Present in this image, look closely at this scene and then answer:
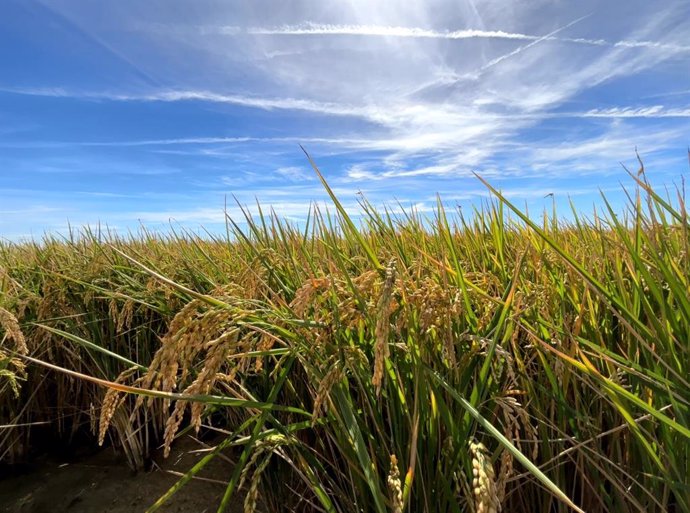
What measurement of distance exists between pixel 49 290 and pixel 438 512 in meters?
2.84

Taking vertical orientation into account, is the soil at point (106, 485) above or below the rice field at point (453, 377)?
below

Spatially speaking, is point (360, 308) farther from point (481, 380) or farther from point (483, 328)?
point (483, 328)

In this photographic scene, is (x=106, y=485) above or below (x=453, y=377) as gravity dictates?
below

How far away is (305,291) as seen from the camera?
1.06m

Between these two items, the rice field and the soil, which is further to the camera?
the soil

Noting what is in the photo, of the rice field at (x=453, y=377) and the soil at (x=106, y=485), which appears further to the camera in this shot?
the soil at (x=106, y=485)

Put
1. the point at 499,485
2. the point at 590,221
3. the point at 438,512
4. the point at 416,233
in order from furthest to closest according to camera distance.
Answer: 1. the point at 416,233
2. the point at 590,221
3. the point at 438,512
4. the point at 499,485

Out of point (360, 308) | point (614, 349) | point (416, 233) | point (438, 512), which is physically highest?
point (416, 233)

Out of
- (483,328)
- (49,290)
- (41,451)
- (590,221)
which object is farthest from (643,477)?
(41,451)

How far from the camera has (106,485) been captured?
8.96 feet

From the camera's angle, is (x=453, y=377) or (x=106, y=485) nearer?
(x=453, y=377)

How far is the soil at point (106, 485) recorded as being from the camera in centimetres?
243

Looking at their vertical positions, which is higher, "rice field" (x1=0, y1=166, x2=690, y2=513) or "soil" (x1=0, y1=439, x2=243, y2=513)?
"rice field" (x1=0, y1=166, x2=690, y2=513)

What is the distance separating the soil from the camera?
2426 mm
